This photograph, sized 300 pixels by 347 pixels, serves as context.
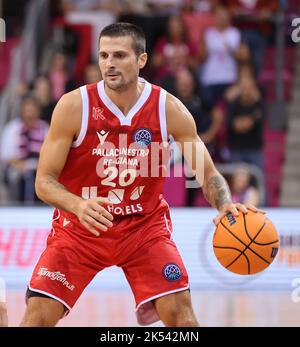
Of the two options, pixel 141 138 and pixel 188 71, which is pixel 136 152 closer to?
pixel 141 138

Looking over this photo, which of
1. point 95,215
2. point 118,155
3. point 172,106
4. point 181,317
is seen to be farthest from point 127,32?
point 181,317

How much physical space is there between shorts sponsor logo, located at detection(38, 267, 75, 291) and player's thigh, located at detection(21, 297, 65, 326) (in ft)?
0.41

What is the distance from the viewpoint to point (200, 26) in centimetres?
1348

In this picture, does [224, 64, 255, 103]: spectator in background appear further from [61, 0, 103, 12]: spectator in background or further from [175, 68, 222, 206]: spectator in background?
[61, 0, 103, 12]: spectator in background

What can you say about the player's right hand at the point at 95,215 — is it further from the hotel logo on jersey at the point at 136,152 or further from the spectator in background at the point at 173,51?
the spectator in background at the point at 173,51

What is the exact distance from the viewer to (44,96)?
1241cm

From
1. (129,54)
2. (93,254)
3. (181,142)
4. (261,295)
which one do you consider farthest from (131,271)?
(261,295)

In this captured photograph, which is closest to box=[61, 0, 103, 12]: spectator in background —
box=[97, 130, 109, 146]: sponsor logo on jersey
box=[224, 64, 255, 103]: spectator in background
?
box=[224, 64, 255, 103]: spectator in background

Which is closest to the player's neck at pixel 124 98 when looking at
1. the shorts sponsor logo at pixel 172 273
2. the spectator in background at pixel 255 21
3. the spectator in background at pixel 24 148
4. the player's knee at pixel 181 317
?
the shorts sponsor logo at pixel 172 273

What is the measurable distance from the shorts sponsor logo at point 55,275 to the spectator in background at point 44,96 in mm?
6618

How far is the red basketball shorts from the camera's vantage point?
226 inches

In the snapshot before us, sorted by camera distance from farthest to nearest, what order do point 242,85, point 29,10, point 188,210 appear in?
point 29,10, point 242,85, point 188,210

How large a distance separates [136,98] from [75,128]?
51 centimetres
